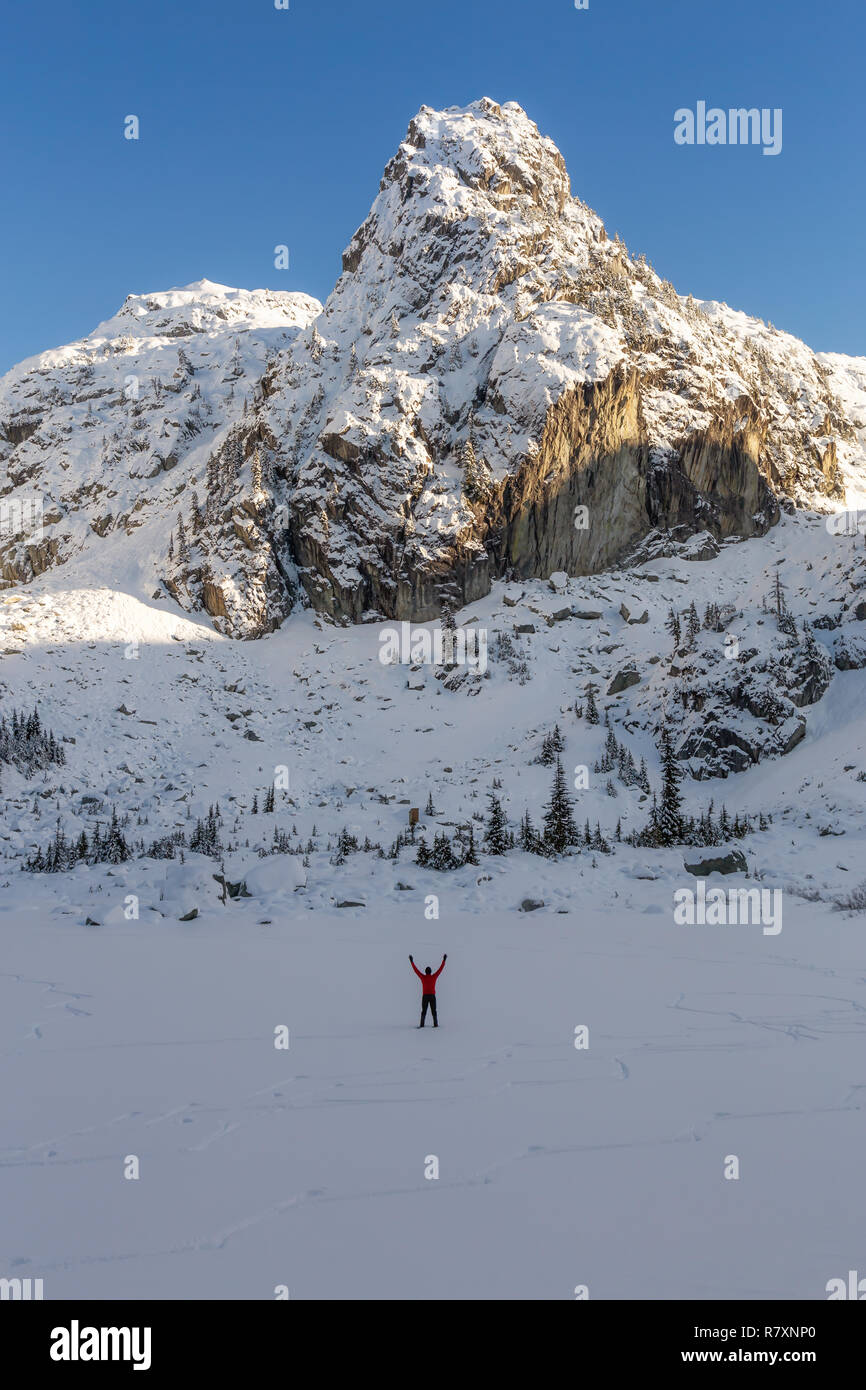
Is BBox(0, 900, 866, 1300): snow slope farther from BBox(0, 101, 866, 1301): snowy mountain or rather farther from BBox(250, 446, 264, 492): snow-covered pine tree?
BBox(250, 446, 264, 492): snow-covered pine tree

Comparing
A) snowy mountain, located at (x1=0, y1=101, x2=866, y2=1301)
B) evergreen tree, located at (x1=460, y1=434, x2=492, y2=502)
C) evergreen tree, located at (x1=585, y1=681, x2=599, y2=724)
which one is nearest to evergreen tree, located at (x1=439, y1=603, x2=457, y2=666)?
snowy mountain, located at (x1=0, y1=101, x2=866, y2=1301)

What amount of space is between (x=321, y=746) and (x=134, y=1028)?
3306cm

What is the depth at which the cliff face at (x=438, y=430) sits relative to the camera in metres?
57.9

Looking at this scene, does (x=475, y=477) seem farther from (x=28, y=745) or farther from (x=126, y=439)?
(x=28, y=745)

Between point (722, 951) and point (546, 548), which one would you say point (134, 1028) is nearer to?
point (722, 951)

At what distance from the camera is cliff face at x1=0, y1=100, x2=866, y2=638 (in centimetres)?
5788

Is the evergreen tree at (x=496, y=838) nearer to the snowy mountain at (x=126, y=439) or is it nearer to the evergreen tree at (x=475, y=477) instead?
the snowy mountain at (x=126, y=439)

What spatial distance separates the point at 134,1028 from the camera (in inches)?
298

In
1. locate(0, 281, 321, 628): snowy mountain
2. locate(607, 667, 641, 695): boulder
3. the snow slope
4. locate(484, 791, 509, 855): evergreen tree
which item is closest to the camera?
the snow slope

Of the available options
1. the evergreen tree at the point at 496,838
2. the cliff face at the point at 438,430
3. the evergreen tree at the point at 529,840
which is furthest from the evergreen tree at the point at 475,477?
the evergreen tree at the point at 496,838

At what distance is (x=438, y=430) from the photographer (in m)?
60.0
